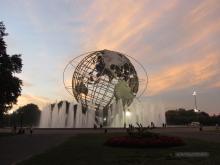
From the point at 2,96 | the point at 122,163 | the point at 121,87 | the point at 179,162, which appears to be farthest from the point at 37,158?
the point at 121,87

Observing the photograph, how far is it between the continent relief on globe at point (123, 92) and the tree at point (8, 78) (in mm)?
23341

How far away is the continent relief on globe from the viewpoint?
67.6 meters

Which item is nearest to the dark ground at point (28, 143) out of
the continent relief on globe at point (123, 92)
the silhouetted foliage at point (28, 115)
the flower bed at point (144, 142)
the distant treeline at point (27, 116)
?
the flower bed at point (144, 142)

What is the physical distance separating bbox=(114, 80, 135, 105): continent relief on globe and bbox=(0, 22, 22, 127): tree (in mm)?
23341

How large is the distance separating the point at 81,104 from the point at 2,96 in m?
28.3

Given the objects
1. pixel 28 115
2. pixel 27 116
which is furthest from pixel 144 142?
pixel 28 115

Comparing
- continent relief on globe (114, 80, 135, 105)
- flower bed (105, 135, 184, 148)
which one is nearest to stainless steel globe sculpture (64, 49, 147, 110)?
continent relief on globe (114, 80, 135, 105)

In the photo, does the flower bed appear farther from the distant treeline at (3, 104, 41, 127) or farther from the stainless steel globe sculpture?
the distant treeline at (3, 104, 41, 127)

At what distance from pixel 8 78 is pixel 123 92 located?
29199mm

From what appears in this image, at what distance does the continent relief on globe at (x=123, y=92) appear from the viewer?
222 feet

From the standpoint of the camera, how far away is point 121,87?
68.1m

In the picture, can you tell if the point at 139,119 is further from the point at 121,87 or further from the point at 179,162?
the point at 179,162

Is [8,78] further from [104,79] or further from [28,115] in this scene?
[28,115]

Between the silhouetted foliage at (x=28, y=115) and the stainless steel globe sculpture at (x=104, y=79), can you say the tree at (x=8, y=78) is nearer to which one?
the stainless steel globe sculpture at (x=104, y=79)
